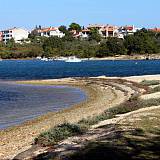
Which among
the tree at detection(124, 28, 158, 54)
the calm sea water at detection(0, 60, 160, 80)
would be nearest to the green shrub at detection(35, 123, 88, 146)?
the calm sea water at detection(0, 60, 160, 80)

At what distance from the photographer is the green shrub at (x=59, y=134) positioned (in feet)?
52.9

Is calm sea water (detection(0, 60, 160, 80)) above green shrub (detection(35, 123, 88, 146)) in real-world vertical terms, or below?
below

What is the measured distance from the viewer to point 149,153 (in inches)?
488

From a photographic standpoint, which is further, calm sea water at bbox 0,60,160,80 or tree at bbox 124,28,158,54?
tree at bbox 124,28,158,54

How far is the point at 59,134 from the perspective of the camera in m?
16.6

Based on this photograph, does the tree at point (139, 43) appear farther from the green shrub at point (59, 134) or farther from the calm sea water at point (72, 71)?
the green shrub at point (59, 134)

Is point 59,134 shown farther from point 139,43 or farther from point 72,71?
point 139,43

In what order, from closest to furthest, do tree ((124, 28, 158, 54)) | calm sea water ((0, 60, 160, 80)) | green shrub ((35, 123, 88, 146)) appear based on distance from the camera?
green shrub ((35, 123, 88, 146)) < calm sea water ((0, 60, 160, 80)) < tree ((124, 28, 158, 54))

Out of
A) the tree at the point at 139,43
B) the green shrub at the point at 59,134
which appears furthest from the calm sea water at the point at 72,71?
the green shrub at the point at 59,134

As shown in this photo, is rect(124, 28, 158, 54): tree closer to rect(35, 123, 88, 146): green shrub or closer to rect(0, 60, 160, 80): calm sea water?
rect(0, 60, 160, 80): calm sea water

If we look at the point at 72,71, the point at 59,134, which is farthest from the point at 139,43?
the point at 59,134

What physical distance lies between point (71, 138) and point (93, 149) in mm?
2600

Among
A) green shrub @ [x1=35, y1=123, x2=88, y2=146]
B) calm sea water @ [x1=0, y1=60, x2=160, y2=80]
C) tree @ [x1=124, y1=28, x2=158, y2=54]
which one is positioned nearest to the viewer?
green shrub @ [x1=35, y1=123, x2=88, y2=146]

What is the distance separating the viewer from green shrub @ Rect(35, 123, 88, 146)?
16125 mm
